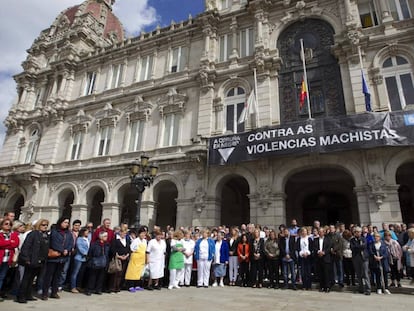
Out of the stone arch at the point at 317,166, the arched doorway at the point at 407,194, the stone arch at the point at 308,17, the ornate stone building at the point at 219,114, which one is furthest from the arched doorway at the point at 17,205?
the arched doorway at the point at 407,194

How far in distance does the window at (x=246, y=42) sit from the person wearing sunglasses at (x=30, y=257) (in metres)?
15.9

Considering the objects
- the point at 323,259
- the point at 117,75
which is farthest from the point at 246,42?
the point at 323,259

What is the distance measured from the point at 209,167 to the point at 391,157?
28.5 ft

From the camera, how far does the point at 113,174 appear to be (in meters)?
18.7

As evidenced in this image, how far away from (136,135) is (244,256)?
12753 millimetres

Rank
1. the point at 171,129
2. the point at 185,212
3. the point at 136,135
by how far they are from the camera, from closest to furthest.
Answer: the point at 185,212 → the point at 171,129 → the point at 136,135

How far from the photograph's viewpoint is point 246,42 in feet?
61.9

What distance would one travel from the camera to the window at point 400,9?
1548cm

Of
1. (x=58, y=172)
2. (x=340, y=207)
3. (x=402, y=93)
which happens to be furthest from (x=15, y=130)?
(x=402, y=93)

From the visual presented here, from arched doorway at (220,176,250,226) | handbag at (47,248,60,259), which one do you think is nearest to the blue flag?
arched doorway at (220,176,250,226)

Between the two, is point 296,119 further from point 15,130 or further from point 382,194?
point 15,130

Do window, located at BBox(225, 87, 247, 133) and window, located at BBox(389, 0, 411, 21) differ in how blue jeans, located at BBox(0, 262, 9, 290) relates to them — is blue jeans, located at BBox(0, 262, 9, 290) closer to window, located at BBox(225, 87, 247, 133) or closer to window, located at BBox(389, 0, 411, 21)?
window, located at BBox(225, 87, 247, 133)

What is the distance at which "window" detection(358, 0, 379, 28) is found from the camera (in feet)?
53.3

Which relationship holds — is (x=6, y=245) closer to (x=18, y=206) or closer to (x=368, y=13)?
(x=368, y=13)
